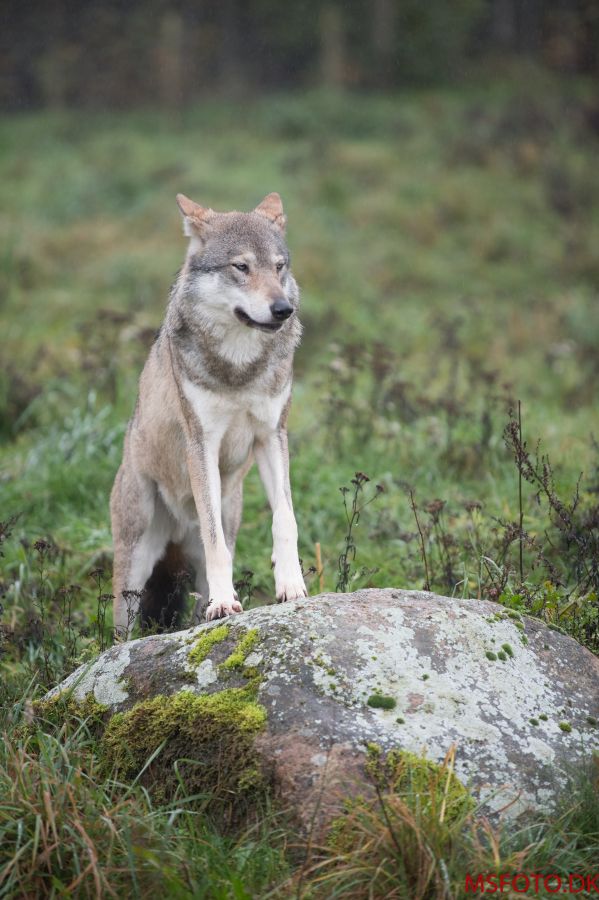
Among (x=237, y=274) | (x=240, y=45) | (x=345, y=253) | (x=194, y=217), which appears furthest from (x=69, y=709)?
(x=240, y=45)

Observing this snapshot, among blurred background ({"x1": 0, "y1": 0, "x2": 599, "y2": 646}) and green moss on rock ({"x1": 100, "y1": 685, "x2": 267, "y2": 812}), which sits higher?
blurred background ({"x1": 0, "y1": 0, "x2": 599, "y2": 646})

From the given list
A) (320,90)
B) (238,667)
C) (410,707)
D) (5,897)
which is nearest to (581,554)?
(410,707)

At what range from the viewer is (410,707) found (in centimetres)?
323

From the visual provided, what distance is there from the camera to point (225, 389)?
4266 mm

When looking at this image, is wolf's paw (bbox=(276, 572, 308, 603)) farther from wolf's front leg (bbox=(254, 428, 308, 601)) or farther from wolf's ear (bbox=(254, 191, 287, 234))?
wolf's ear (bbox=(254, 191, 287, 234))

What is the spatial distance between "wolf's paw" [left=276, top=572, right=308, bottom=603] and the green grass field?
0.64 m

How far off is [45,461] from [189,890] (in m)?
4.50

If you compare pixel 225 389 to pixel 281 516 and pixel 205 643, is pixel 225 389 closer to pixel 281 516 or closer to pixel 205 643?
pixel 281 516

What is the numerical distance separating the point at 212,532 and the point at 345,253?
393 inches

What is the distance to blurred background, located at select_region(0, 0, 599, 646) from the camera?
5977 mm

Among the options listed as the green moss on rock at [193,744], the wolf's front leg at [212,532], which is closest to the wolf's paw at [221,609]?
the wolf's front leg at [212,532]

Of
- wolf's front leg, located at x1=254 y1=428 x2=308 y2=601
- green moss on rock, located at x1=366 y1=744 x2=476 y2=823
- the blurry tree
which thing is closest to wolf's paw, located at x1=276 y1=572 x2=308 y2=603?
wolf's front leg, located at x1=254 y1=428 x2=308 y2=601

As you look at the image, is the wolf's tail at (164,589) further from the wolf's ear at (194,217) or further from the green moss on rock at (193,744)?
the wolf's ear at (194,217)

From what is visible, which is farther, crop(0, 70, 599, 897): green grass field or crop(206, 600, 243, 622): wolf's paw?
crop(0, 70, 599, 897): green grass field
